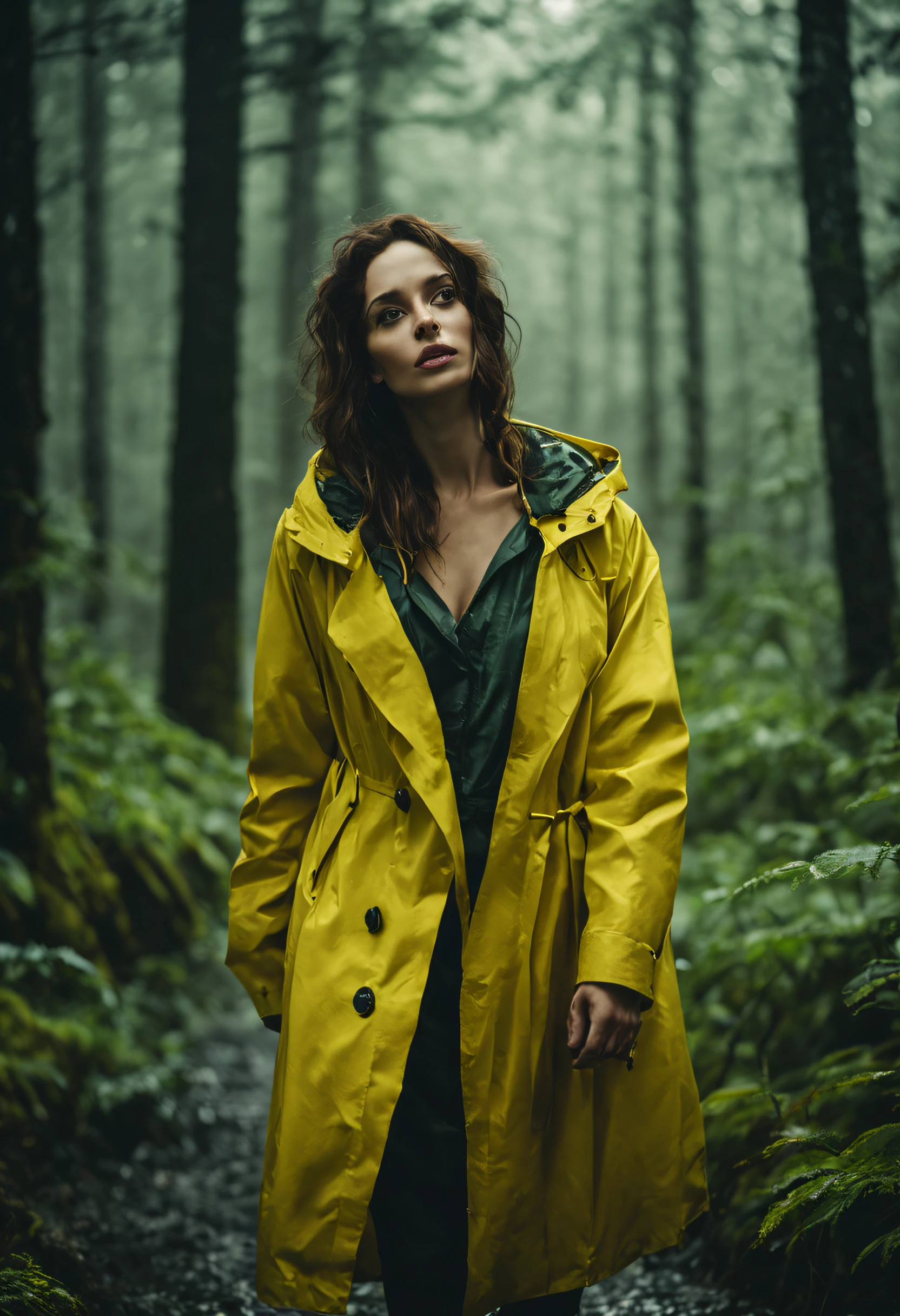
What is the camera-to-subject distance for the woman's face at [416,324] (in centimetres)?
245

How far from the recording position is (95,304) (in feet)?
50.0

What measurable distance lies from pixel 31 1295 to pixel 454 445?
2367 millimetres

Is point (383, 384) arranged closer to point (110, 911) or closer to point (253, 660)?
point (110, 911)

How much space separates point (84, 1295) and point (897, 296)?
7.62m

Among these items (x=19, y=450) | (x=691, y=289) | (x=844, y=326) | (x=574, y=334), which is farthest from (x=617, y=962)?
(x=574, y=334)

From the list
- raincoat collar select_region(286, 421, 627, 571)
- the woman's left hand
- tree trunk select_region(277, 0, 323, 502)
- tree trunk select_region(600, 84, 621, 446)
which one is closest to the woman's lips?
raincoat collar select_region(286, 421, 627, 571)

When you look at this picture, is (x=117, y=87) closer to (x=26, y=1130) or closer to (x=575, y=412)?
(x=26, y=1130)

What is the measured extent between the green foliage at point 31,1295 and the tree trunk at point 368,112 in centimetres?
848

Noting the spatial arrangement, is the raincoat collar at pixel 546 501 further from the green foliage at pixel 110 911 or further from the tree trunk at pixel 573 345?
the tree trunk at pixel 573 345

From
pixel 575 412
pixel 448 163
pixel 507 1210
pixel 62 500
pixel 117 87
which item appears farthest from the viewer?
pixel 575 412

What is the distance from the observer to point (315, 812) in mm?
2600

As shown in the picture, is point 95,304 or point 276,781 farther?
point 95,304

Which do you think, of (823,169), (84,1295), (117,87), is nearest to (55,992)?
(84,1295)

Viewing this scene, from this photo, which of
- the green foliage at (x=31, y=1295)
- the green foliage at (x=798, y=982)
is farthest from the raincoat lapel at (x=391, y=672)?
the green foliage at (x=31, y=1295)
